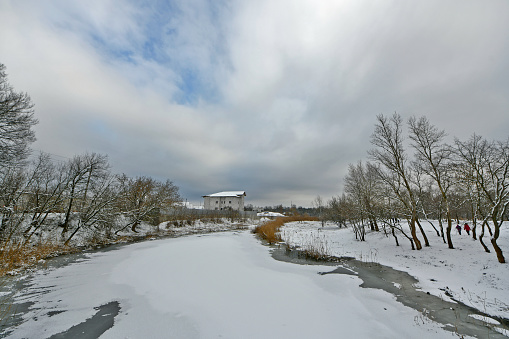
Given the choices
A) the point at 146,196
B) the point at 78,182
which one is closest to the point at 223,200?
the point at 146,196

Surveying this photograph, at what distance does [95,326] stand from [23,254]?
422 inches

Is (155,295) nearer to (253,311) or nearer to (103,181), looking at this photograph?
(253,311)

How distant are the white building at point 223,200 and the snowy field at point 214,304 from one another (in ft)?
234

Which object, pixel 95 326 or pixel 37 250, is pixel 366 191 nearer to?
pixel 95 326

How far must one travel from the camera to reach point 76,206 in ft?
60.5

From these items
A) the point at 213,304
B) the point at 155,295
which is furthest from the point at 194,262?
the point at 213,304

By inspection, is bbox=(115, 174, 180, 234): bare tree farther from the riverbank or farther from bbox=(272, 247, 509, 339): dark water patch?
bbox=(272, 247, 509, 339): dark water patch

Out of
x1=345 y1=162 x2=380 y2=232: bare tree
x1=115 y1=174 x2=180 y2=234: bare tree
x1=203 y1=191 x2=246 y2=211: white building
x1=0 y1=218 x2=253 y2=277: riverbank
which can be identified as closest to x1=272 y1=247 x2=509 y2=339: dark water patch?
x1=345 y1=162 x2=380 y2=232: bare tree

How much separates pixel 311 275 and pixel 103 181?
19.3 meters

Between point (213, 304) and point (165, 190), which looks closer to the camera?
point (213, 304)

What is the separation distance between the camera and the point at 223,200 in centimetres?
8156

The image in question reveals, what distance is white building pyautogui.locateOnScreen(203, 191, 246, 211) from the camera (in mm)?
80250

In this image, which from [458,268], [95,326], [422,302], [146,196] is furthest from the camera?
[146,196]

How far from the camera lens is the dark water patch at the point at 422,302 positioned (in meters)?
4.93
